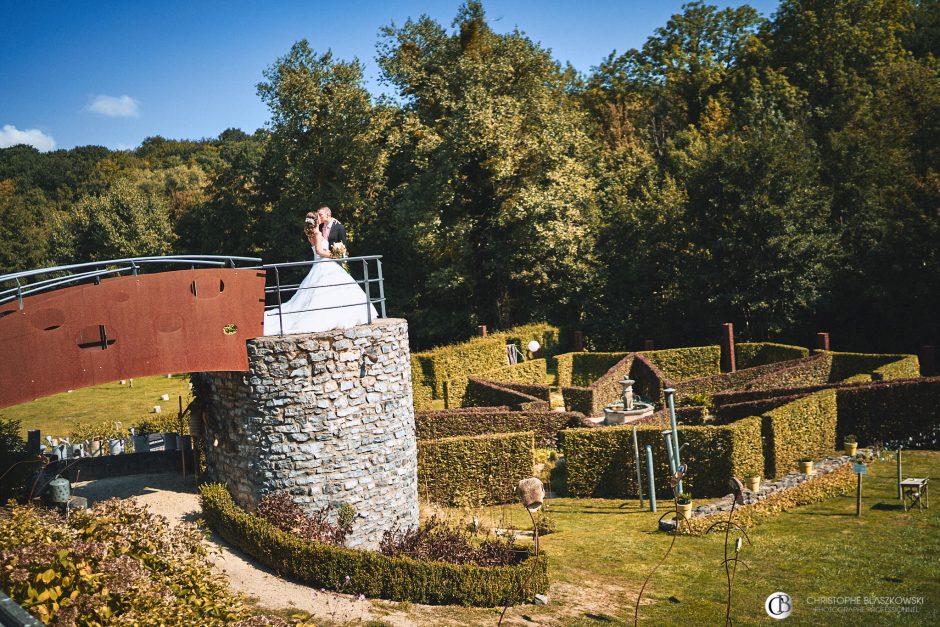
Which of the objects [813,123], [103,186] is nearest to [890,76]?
[813,123]

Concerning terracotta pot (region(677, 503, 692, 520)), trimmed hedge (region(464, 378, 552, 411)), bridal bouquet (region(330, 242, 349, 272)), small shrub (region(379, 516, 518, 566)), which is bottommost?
terracotta pot (region(677, 503, 692, 520))

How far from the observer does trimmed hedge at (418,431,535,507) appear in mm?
17062

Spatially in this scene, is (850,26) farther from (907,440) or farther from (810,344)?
(907,440)

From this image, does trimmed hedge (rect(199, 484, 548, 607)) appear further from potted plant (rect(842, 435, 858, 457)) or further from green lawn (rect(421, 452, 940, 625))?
potted plant (rect(842, 435, 858, 457))

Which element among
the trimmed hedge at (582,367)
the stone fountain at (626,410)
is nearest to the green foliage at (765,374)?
the stone fountain at (626,410)

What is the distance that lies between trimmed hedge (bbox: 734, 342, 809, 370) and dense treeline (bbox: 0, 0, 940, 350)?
276cm

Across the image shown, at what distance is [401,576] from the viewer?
10.0 metres

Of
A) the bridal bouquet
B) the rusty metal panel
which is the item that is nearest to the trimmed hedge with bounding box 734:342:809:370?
the bridal bouquet

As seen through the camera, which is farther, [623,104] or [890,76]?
[623,104]

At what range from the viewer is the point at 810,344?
31.7 metres

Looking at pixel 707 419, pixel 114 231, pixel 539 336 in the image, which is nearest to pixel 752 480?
pixel 707 419

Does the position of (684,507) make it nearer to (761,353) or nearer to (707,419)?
(707,419)

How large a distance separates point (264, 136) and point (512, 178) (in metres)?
14.6

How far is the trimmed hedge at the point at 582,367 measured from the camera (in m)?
30.2
